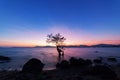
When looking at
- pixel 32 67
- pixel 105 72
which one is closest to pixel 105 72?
pixel 105 72

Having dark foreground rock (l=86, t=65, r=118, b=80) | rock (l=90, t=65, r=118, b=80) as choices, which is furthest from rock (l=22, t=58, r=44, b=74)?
rock (l=90, t=65, r=118, b=80)

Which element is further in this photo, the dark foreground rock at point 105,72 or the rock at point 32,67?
the rock at point 32,67

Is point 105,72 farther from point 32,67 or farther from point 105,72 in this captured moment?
point 32,67

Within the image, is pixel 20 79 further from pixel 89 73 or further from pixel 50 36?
pixel 50 36

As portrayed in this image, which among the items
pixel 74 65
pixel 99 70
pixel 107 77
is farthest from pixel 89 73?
pixel 74 65

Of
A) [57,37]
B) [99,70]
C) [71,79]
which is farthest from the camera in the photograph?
[57,37]

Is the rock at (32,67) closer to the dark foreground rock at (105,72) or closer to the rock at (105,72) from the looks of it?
the dark foreground rock at (105,72)

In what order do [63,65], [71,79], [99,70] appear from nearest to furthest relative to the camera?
[71,79] < [99,70] < [63,65]

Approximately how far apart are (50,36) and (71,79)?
43661 millimetres

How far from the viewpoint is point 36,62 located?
71.7 feet

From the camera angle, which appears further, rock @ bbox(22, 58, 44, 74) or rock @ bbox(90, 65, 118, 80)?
rock @ bbox(22, 58, 44, 74)

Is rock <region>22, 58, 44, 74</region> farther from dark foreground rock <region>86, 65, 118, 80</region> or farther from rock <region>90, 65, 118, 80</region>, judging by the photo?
rock <region>90, 65, 118, 80</region>

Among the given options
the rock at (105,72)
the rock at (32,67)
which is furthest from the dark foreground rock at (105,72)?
the rock at (32,67)

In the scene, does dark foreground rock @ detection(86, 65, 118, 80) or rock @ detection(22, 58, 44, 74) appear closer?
dark foreground rock @ detection(86, 65, 118, 80)
